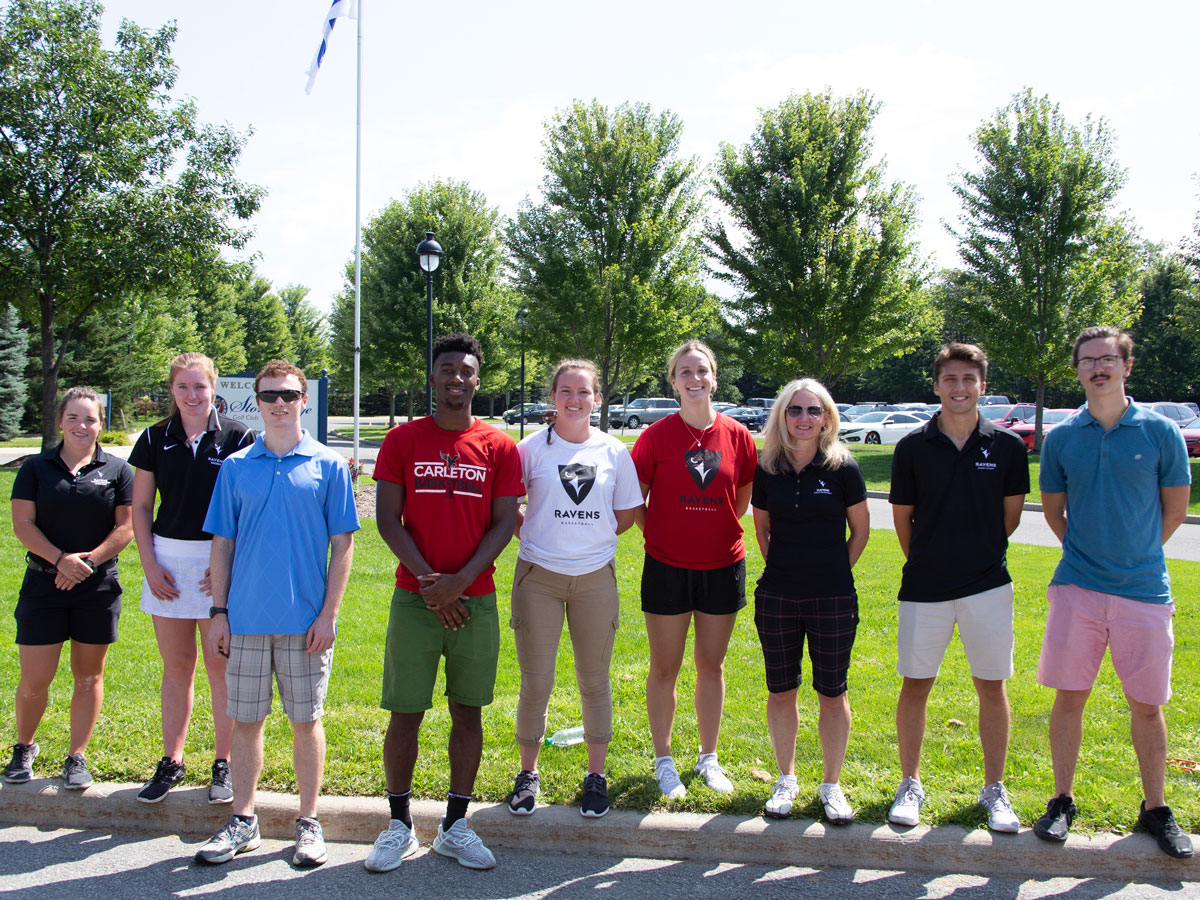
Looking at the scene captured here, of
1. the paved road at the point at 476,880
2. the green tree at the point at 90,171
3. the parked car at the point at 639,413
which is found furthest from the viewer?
the parked car at the point at 639,413

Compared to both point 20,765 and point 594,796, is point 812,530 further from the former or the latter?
point 20,765

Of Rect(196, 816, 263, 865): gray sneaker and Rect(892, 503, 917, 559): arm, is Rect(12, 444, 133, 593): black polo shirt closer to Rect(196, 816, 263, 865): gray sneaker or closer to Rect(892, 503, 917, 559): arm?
Rect(196, 816, 263, 865): gray sneaker

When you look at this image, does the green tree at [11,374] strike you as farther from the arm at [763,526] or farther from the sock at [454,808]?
the arm at [763,526]

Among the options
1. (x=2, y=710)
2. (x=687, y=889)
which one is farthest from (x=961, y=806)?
(x=2, y=710)

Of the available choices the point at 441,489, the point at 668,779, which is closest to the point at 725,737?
the point at 668,779

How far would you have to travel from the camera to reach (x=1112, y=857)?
3443 millimetres

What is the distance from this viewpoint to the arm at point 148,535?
381 centimetres

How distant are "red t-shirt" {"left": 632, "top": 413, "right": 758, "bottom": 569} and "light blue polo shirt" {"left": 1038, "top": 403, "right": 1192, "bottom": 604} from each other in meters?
1.48

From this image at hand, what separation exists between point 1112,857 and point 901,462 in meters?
1.82

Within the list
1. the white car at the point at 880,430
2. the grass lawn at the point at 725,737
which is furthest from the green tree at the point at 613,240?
the grass lawn at the point at 725,737

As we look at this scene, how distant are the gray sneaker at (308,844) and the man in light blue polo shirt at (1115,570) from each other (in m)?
3.01

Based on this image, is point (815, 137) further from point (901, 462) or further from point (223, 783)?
point (223, 783)

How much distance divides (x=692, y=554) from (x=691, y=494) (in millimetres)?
288

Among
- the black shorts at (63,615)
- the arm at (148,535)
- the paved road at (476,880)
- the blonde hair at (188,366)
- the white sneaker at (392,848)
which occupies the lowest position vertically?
the paved road at (476,880)
